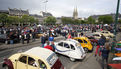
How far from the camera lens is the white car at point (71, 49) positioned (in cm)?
623

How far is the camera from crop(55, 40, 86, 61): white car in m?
6.23

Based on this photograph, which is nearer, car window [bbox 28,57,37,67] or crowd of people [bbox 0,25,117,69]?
car window [bbox 28,57,37,67]

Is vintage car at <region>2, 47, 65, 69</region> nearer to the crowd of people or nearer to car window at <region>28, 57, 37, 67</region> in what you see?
car window at <region>28, 57, 37, 67</region>

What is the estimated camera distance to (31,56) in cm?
366

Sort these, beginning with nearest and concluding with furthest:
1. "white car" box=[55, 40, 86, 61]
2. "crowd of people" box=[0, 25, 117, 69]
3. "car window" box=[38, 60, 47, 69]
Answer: "car window" box=[38, 60, 47, 69], "crowd of people" box=[0, 25, 117, 69], "white car" box=[55, 40, 86, 61]

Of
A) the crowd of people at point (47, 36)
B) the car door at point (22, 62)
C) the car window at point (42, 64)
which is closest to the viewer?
the car window at point (42, 64)

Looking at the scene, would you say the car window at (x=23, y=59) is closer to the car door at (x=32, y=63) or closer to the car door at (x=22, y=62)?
the car door at (x=22, y=62)

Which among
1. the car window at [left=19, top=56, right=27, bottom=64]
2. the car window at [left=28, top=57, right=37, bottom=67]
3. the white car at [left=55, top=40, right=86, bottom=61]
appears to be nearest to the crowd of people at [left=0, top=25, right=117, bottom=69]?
the white car at [left=55, top=40, right=86, bottom=61]

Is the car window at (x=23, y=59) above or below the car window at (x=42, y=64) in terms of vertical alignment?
above

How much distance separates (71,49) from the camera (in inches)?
254

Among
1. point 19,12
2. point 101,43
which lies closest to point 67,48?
point 101,43

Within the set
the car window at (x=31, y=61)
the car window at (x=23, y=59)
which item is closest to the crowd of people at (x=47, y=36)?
the car window at (x=31, y=61)

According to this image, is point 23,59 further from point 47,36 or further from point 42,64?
point 47,36

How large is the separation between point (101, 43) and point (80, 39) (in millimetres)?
2132
